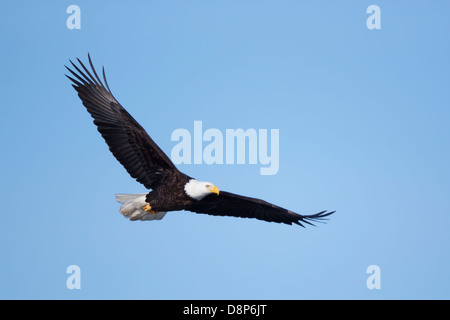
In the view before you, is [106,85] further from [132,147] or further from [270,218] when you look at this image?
[270,218]

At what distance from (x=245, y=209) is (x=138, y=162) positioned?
187cm

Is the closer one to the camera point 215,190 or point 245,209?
point 215,190

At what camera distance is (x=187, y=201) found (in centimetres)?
997

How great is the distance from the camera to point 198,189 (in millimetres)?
9844

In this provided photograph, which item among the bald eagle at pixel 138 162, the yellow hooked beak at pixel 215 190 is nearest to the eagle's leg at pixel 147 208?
the bald eagle at pixel 138 162

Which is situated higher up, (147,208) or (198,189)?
(198,189)

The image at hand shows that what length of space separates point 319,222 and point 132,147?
3.01 metres

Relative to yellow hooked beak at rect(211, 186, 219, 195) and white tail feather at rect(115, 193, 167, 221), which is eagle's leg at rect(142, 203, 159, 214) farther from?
yellow hooked beak at rect(211, 186, 219, 195)

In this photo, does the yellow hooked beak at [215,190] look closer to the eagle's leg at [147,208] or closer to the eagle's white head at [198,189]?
the eagle's white head at [198,189]

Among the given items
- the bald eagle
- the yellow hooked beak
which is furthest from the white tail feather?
the yellow hooked beak

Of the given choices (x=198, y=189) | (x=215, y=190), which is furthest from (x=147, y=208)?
(x=215, y=190)

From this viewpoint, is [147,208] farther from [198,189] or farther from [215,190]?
[215,190]

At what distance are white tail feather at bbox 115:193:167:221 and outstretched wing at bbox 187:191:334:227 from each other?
1.95 ft

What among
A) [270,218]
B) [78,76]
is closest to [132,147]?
[78,76]
